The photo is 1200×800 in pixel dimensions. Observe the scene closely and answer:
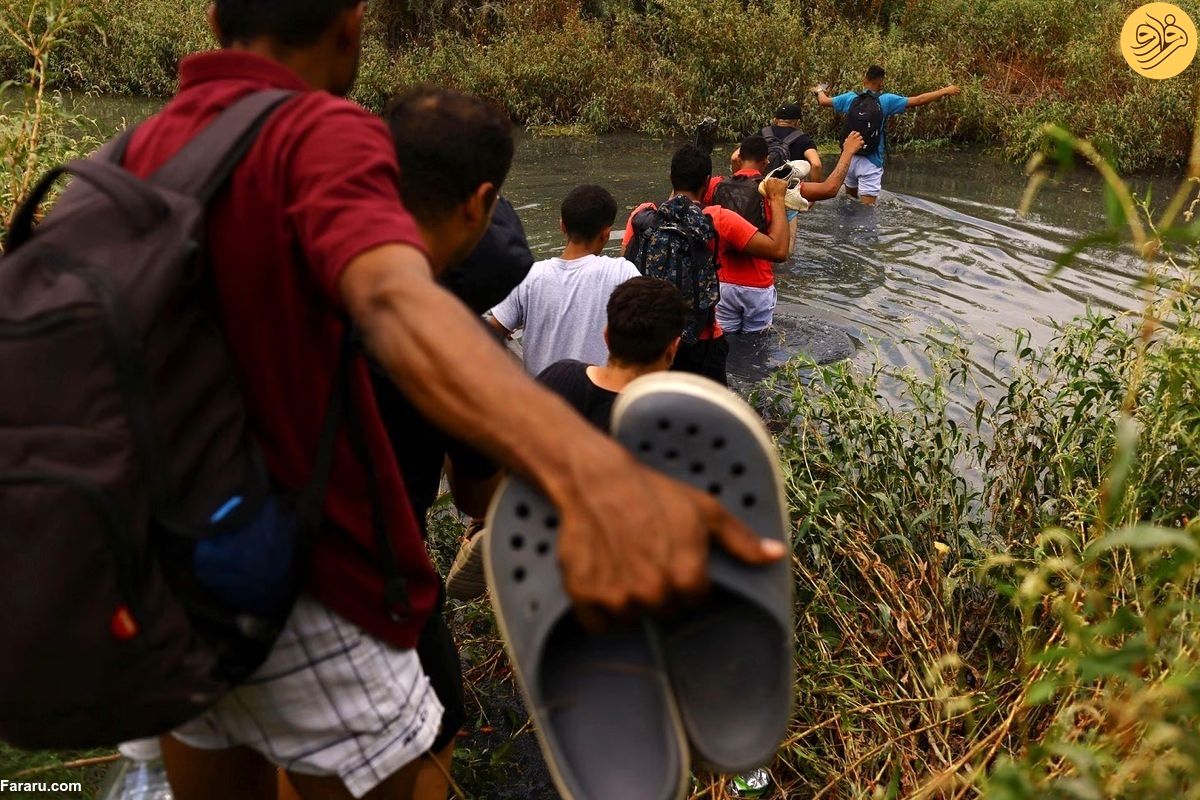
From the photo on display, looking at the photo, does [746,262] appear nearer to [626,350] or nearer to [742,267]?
[742,267]

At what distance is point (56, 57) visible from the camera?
695 inches

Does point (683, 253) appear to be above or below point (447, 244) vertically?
below

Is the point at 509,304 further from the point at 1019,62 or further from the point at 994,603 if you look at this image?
the point at 1019,62

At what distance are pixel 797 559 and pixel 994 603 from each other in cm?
66

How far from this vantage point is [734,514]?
1208mm

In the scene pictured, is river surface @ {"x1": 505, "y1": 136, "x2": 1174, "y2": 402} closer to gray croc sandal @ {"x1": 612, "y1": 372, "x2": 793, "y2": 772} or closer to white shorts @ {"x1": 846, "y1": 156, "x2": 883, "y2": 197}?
white shorts @ {"x1": 846, "y1": 156, "x2": 883, "y2": 197}

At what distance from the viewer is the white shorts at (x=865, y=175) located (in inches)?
408

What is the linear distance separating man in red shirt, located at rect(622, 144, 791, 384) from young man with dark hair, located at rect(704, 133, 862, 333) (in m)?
0.06

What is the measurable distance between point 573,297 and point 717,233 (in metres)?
1.21

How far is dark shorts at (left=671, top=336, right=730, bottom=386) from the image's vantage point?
4949 mm

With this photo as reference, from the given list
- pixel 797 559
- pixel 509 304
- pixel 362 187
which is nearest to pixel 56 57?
pixel 509 304

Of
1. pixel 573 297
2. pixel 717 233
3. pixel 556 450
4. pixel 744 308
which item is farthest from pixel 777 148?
pixel 556 450

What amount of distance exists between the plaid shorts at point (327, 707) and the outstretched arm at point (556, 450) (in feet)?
2.10

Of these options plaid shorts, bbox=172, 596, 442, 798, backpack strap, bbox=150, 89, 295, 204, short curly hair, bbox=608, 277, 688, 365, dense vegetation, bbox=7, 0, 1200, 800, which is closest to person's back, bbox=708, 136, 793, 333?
dense vegetation, bbox=7, 0, 1200, 800
